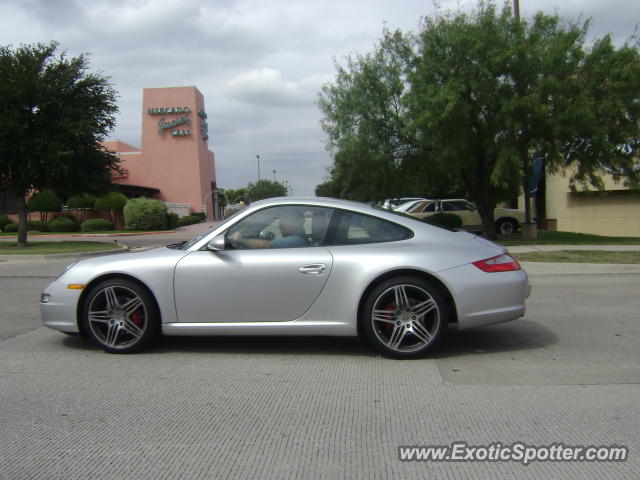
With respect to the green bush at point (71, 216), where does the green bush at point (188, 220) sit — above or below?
below

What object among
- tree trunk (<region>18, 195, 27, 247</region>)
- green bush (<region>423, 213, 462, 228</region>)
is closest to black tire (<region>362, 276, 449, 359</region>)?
green bush (<region>423, 213, 462, 228</region>)

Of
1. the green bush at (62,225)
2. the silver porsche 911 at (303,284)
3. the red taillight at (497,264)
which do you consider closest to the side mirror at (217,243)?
the silver porsche 911 at (303,284)

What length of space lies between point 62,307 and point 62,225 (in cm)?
3412

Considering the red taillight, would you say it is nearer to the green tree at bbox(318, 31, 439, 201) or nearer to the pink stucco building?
the green tree at bbox(318, 31, 439, 201)

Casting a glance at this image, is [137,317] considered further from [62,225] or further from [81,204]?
[81,204]

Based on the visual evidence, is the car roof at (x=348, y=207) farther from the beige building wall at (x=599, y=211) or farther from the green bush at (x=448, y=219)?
the beige building wall at (x=599, y=211)

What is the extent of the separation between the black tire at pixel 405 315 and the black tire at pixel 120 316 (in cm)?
194

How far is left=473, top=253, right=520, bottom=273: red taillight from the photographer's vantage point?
5.07 meters

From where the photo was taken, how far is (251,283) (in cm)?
509

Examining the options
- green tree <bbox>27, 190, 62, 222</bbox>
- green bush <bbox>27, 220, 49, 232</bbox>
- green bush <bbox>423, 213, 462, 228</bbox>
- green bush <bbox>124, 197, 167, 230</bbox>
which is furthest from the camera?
green tree <bbox>27, 190, 62, 222</bbox>

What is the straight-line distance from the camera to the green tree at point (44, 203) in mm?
38219

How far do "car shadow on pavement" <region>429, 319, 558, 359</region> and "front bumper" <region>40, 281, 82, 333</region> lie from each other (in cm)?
325

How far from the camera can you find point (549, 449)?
328 centimetres

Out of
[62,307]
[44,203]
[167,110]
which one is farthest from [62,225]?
[62,307]
